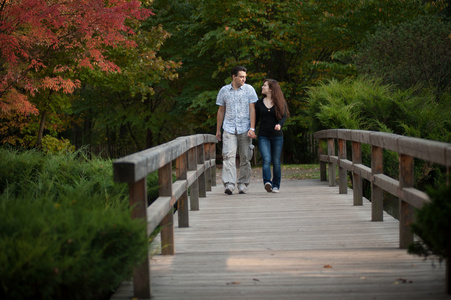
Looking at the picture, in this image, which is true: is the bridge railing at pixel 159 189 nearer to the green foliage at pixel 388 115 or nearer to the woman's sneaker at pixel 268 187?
the woman's sneaker at pixel 268 187

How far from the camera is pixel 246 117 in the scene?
28.5ft

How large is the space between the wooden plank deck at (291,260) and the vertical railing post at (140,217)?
0.10 m

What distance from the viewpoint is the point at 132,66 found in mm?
17047

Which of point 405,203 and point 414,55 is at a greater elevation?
point 414,55

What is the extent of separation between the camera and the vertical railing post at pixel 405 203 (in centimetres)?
Result: 486

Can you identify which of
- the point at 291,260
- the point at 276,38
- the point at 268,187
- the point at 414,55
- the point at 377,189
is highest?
the point at 276,38

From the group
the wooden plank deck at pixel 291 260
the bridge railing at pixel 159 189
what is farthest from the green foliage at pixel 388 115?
the bridge railing at pixel 159 189

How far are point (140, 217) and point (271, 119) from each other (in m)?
5.19

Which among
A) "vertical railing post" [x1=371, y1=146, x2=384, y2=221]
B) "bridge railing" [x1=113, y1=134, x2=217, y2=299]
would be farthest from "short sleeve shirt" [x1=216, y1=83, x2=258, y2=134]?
"vertical railing post" [x1=371, y1=146, x2=384, y2=221]

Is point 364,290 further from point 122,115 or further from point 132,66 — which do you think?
point 122,115

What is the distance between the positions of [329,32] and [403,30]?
3258 millimetres

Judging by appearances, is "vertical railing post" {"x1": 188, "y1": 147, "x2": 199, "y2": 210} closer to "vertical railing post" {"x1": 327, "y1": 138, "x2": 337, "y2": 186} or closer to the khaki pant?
the khaki pant

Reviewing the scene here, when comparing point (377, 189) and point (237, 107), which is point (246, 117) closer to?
point (237, 107)

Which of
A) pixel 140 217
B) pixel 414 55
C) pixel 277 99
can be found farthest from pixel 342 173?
pixel 414 55
